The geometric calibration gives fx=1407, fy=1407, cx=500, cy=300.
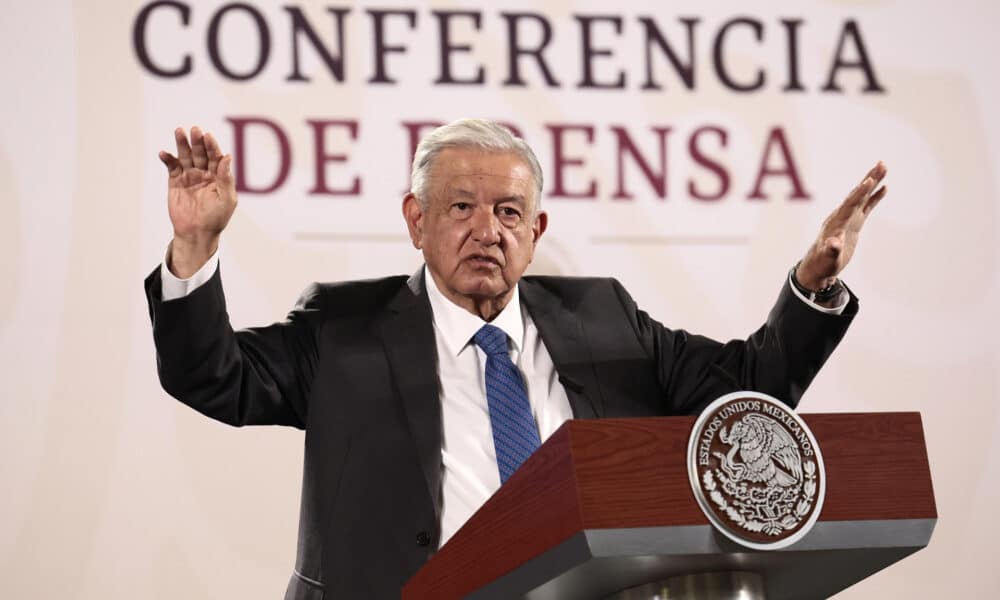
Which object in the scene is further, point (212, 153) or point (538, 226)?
point (538, 226)

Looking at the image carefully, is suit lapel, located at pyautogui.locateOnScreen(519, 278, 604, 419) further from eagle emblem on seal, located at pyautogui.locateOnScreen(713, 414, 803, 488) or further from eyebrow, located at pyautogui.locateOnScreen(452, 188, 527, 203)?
eagle emblem on seal, located at pyautogui.locateOnScreen(713, 414, 803, 488)

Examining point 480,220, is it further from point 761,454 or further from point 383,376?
point 761,454

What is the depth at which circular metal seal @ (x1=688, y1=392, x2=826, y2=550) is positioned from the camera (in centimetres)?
124

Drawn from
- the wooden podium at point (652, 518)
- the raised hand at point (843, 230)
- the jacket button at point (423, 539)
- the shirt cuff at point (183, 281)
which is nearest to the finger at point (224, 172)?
the shirt cuff at point (183, 281)

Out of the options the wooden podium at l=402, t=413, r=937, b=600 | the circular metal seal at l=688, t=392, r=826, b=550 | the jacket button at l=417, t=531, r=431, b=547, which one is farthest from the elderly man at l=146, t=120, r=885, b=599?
the circular metal seal at l=688, t=392, r=826, b=550

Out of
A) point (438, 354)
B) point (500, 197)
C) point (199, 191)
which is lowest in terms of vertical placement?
point (438, 354)

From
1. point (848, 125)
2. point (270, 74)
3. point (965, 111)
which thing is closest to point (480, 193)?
point (270, 74)

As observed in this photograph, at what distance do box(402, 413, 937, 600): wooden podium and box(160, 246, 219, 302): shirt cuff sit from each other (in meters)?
0.70

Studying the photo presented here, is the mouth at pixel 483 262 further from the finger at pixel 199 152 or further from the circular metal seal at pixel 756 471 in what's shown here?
the circular metal seal at pixel 756 471

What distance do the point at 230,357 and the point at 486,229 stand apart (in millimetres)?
458

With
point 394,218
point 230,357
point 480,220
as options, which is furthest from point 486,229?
point 394,218

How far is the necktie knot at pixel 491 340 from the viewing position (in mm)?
2227

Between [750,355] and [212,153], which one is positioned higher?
[212,153]

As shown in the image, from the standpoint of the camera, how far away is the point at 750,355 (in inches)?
88.7
